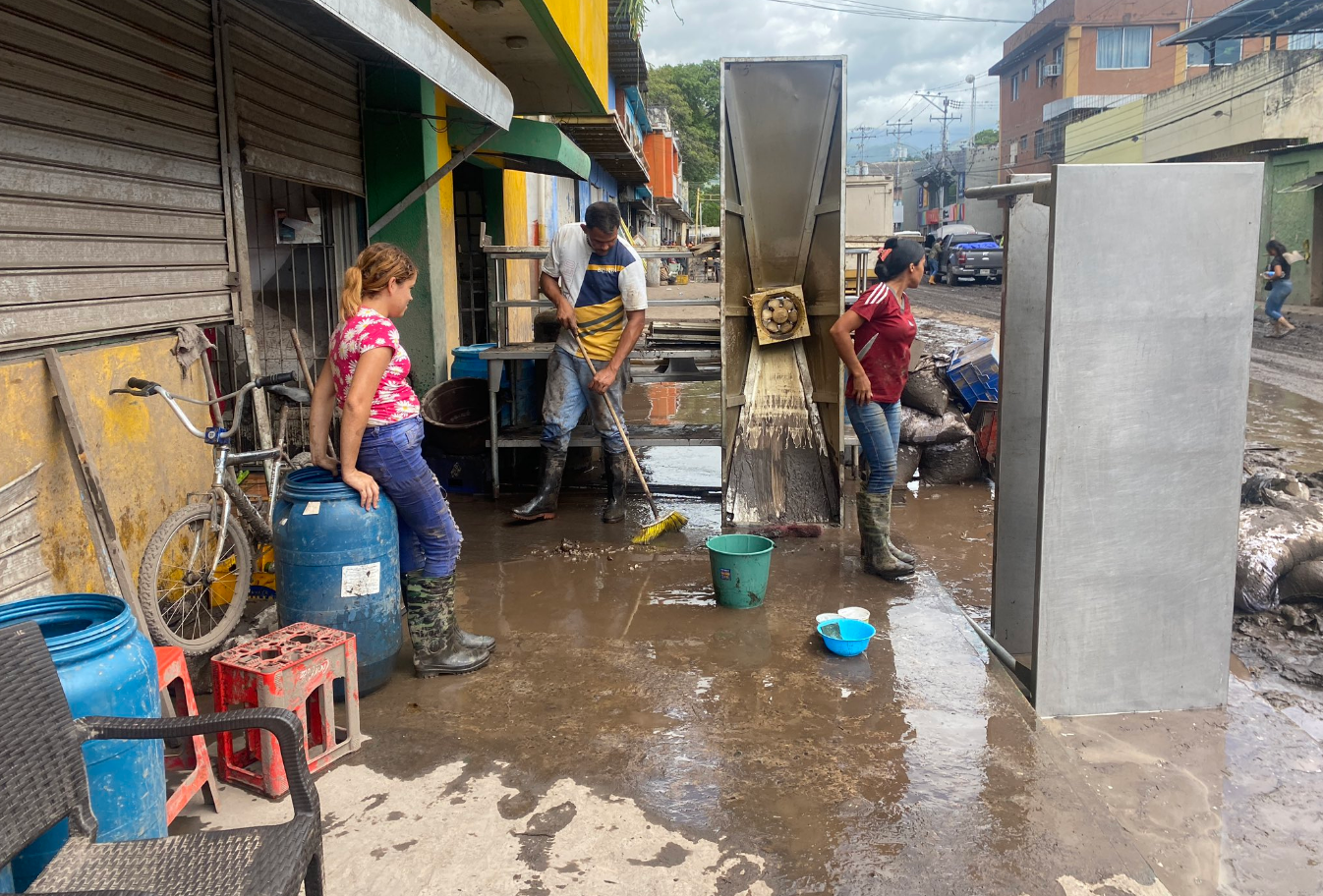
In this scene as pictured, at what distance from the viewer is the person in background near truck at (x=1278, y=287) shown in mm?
15602

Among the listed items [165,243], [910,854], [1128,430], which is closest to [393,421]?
[165,243]

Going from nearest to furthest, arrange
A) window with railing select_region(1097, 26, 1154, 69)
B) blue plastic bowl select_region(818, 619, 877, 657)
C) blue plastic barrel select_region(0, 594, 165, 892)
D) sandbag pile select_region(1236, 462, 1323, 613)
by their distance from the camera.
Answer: blue plastic barrel select_region(0, 594, 165, 892)
blue plastic bowl select_region(818, 619, 877, 657)
sandbag pile select_region(1236, 462, 1323, 613)
window with railing select_region(1097, 26, 1154, 69)

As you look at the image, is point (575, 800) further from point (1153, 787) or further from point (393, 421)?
point (1153, 787)

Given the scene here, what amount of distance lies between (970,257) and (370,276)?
28.7 m

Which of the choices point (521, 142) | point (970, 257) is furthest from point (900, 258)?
point (970, 257)

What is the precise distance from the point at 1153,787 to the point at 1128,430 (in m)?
1.29

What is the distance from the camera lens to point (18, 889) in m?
2.00

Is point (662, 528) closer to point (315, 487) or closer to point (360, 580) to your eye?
point (360, 580)

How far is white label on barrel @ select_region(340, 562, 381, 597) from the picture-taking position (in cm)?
360

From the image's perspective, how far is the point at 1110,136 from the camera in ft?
103

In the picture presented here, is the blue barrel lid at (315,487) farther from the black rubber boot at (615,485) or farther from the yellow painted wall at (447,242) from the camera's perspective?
the yellow painted wall at (447,242)

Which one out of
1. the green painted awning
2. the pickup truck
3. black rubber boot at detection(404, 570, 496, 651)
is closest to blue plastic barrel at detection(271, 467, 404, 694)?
black rubber boot at detection(404, 570, 496, 651)

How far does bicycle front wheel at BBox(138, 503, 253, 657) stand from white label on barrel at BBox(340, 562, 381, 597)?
0.90 metres

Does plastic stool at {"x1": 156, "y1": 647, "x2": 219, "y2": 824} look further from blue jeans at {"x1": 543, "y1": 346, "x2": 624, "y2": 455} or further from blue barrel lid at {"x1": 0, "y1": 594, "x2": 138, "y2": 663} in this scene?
blue jeans at {"x1": 543, "y1": 346, "x2": 624, "y2": 455}
